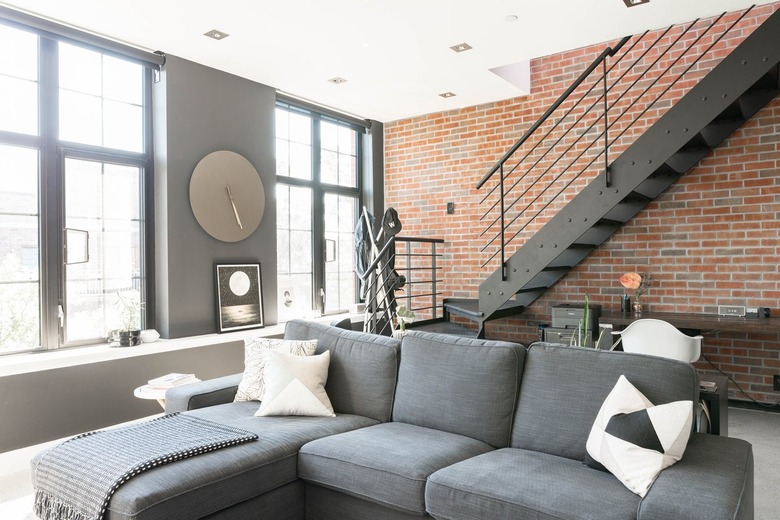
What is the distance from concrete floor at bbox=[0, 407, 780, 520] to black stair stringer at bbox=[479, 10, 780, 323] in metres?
1.83

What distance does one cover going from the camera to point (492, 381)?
8.59ft

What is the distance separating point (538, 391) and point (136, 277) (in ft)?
10.9

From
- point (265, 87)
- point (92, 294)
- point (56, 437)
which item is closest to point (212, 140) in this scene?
point (265, 87)

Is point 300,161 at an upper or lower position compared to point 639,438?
upper

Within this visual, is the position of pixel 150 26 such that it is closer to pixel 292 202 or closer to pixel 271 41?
pixel 271 41

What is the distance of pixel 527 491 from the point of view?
1.99m

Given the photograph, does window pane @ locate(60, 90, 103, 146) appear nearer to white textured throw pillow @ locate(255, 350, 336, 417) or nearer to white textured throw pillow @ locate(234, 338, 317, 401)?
white textured throw pillow @ locate(234, 338, 317, 401)

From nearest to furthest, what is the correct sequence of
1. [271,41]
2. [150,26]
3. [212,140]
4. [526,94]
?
[150,26] < [271,41] < [212,140] < [526,94]

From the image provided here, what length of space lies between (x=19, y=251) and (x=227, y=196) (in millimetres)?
1629

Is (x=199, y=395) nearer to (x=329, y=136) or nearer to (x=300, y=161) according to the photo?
(x=300, y=161)

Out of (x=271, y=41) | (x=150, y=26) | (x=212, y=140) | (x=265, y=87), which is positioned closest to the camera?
(x=150, y=26)

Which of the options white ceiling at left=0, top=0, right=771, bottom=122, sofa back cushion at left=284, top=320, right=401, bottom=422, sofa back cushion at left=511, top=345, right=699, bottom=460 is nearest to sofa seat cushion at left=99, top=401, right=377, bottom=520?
sofa back cushion at left=284, top=320, right=401, bottom=422

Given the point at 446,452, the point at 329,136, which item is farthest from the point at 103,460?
the point at 329,136

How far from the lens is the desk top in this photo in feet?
12.8
